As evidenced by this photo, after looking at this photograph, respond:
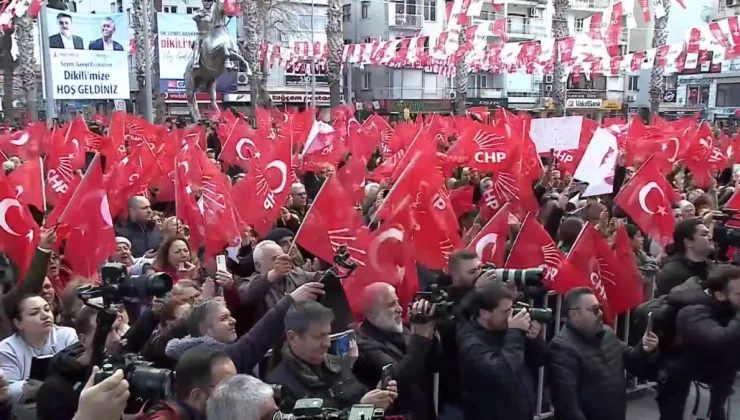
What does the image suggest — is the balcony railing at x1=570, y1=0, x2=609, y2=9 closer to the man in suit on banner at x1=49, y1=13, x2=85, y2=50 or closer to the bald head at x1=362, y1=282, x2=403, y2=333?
the man in suit on banner at x1=49, y1=13, x2=85, y2=50

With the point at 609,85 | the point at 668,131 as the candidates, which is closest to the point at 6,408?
the point at 668,131

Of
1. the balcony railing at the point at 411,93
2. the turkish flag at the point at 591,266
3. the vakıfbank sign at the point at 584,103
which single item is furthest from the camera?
the vakıfbank sign at the point at 584,103

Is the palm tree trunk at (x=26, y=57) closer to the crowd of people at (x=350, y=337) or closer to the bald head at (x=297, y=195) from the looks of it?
the bald head at (x=297, y=195)

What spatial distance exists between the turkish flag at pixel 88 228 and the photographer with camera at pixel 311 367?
2722 millimetres

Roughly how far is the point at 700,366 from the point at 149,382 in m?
3.53

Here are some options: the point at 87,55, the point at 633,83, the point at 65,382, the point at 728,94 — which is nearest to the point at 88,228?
the point at 65,382

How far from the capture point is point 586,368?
185 inches

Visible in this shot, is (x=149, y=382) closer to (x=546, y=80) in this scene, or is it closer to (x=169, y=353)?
(x=169, y=353)

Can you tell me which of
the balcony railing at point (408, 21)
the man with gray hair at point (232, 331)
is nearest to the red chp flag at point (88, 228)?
the man with gray hair at point (232, 331)

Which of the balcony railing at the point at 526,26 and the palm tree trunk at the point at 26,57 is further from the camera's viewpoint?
the balcony railing at the point at 526,26

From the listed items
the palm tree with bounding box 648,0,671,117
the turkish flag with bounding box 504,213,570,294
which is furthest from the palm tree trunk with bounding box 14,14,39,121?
the palm tree with bounding box 648,0,671,117

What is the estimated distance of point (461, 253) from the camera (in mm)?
5395

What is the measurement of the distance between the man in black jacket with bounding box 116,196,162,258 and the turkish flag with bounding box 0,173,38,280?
1.40 metres

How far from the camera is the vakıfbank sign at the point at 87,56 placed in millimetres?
14891
